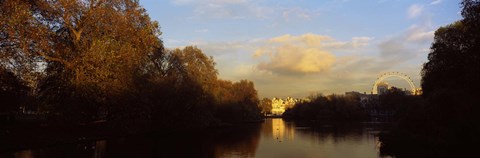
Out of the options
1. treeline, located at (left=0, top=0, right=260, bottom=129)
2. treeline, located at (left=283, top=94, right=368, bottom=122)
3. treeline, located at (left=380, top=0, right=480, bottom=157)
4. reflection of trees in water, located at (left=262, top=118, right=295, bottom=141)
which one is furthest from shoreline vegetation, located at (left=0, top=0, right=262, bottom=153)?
treeline, located at (left=283, top=94, right=368, bottom=122)

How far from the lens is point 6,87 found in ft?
122

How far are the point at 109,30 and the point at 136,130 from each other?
628 inches

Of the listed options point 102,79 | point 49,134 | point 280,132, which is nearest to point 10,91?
point 49,134

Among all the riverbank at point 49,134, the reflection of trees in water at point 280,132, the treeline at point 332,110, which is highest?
the treeline at point 332,110

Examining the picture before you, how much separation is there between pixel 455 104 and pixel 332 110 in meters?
114

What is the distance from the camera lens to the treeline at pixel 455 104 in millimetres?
33094

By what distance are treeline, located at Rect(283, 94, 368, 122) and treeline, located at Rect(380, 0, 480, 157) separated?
100m

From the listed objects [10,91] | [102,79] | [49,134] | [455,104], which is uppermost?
[102,79]

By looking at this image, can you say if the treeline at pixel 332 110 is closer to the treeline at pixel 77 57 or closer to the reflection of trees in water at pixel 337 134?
the reflection of trees in water at pixel 337 134

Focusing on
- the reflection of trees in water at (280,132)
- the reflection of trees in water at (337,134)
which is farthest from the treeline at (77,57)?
the reflection of trees in water at (337,134)

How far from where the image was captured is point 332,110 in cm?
14888

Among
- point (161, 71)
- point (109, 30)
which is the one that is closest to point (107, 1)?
point (109, 30)

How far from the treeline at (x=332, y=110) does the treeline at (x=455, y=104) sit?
100216 mm

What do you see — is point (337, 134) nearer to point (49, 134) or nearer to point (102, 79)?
point (102, 79)
